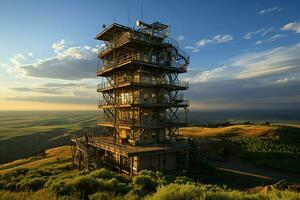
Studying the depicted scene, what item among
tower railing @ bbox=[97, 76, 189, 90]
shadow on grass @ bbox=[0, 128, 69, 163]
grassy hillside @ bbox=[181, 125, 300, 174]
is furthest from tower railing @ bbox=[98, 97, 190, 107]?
shadow on grass @ bbox=[0, 128, 69, 163]

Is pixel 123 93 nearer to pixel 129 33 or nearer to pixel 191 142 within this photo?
pixel 129 33

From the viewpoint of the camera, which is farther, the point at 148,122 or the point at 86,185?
the point at 148,122

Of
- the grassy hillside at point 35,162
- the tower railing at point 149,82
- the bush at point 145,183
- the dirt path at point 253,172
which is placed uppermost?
the tower railing at point 149,82

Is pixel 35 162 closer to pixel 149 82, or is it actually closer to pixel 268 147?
pixel 149 82

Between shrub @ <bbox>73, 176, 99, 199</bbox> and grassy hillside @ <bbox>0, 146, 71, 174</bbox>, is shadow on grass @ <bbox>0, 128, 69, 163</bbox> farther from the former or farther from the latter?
shrub @ <bbox>73, 176, 99, 199</bbox>

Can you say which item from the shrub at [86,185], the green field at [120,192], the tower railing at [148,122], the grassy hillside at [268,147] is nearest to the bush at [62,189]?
the green field at [120,192]

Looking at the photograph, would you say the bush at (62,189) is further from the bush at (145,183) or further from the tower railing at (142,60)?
the tower railing at (142,60)

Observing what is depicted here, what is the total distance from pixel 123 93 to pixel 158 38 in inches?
408

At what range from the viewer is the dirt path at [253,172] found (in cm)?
2693

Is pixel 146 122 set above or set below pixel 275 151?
above

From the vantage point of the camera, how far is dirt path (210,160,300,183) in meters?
26.9

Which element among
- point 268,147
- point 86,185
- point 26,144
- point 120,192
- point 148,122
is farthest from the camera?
point 26,144

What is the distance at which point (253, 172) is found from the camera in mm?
29234

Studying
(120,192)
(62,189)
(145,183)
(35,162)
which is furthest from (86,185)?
(35,162)
